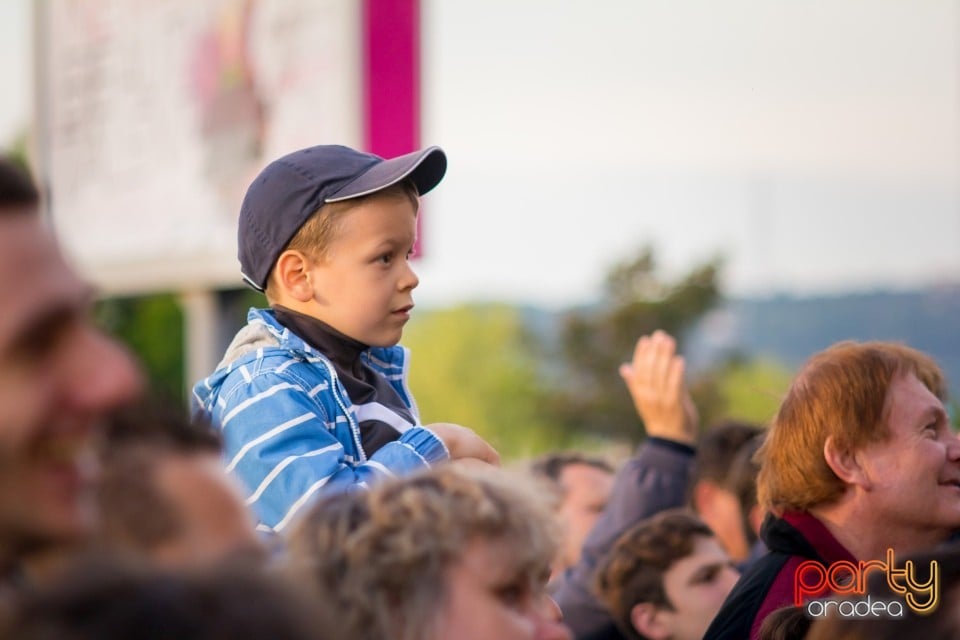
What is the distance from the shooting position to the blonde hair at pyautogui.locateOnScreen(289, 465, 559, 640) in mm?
1561

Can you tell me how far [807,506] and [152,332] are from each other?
4062 centimetres

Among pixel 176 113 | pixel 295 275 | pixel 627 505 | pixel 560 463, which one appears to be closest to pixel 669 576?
pixel 627 505

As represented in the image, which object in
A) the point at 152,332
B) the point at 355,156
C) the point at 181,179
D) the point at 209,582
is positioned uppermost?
the point at 355,156

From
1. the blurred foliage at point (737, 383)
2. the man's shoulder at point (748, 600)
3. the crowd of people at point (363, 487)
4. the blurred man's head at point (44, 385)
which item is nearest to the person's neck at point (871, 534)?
the crowd of people at point (363, 487)

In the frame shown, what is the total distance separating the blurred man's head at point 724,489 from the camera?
17.9 feet

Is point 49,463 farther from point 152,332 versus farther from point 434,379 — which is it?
point 434,379

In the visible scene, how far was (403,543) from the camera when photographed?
1.57m

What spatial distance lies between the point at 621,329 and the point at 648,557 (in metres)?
38.8

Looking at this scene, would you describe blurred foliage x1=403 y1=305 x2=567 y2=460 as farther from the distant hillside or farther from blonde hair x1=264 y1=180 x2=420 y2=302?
blonde hair x1=264 y1=180 x2=420 y2=302

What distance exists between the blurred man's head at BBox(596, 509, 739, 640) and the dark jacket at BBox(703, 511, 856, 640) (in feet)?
3.27

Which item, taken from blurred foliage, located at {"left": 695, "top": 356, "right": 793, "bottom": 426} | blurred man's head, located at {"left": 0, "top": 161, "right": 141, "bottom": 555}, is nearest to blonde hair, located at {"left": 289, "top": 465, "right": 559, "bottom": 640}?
blurred man's head, located at {"left": 0, "top": 161, "right": 141, "bottom": 555}

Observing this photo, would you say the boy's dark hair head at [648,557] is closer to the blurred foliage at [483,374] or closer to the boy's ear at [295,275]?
the boy's ear at [295,275]

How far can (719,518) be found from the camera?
559 centimetres

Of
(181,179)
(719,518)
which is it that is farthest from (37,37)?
(719,518)
